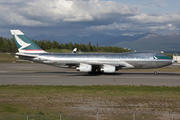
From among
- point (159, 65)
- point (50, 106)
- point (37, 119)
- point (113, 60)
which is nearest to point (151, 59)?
point (159, 65)

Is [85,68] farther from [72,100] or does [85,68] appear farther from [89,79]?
[72,100]

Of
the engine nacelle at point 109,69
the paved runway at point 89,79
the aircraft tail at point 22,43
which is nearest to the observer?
the paved runway at point 89,79

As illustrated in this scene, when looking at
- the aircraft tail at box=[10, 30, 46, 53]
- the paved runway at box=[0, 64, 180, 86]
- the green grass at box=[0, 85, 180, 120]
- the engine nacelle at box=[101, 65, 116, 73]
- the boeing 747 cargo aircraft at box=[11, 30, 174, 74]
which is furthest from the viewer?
the aircraft tail at box=[10, 30, 46, 53]

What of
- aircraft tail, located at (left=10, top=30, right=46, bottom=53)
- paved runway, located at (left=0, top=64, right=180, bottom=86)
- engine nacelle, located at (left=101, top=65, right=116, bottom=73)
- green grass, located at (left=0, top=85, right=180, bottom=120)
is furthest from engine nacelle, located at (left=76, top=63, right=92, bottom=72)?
green grass, located at (left=0, top=85, right=180, bottom=120)

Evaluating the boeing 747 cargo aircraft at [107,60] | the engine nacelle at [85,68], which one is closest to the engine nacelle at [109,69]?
the boeing 747 cargo aircraft at [107,60]

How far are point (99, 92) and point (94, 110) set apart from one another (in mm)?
6259

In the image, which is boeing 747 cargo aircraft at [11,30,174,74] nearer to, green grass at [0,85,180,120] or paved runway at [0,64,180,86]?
paved runway at [0,64,180,86]

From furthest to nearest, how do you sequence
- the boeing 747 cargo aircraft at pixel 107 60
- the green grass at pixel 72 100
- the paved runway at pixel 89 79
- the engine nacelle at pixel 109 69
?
the boeing 747 cargo aircraft at pixel 107 60, the engine nacelle at pixel 109 69, the paved runway at pixel 89 79, the green grass at pixel 72 100

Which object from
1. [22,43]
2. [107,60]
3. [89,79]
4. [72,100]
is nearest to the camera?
[72,100]

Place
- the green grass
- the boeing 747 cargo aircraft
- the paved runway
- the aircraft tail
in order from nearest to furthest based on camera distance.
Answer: the green grass, the paved runway, the boeing 747 cargo aircraft, the aircraft tail

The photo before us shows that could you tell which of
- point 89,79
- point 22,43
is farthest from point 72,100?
point 22,43

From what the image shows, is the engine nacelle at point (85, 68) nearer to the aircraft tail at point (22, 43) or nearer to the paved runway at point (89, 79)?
the paved runway at point (89, 79)

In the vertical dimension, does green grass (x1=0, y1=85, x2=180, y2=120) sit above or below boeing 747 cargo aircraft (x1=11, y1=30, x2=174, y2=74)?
below

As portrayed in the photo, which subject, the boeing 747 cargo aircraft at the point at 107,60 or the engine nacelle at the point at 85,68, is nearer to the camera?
the engine nacelle at the point at 85,68
